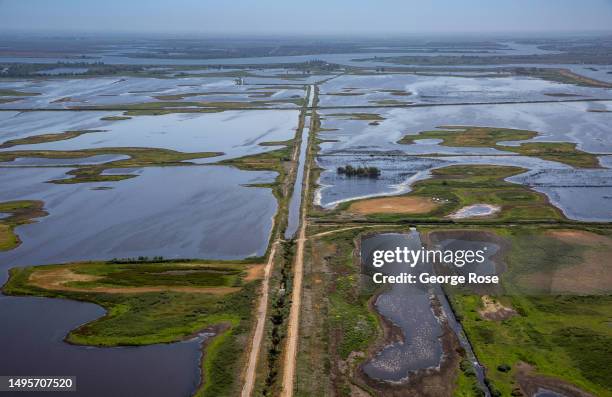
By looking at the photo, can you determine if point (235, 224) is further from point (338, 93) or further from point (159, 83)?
point (159, 83)

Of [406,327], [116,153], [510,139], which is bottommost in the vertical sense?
[406,327]

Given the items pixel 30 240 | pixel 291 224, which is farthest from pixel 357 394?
pixel 30 240

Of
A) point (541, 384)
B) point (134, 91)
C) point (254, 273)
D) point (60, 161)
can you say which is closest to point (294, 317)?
point (254, 273)

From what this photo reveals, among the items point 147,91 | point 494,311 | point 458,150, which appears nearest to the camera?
point 494,311

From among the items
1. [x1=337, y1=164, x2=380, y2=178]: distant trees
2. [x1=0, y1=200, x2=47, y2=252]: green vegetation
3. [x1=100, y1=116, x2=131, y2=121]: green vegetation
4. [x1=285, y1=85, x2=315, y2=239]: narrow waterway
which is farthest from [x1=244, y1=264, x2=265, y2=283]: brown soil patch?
[x1=100, y1=116, x2=131, y2=121]: green vegetation

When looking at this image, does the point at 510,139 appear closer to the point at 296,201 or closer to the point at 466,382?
the point at 296,201

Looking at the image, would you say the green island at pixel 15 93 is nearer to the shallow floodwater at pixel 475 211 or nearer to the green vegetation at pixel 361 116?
the green vegetation at pixel 361 116

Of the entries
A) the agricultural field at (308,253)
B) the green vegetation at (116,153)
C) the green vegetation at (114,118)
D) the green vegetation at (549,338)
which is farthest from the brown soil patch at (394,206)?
the green vegetation at (114,118)
